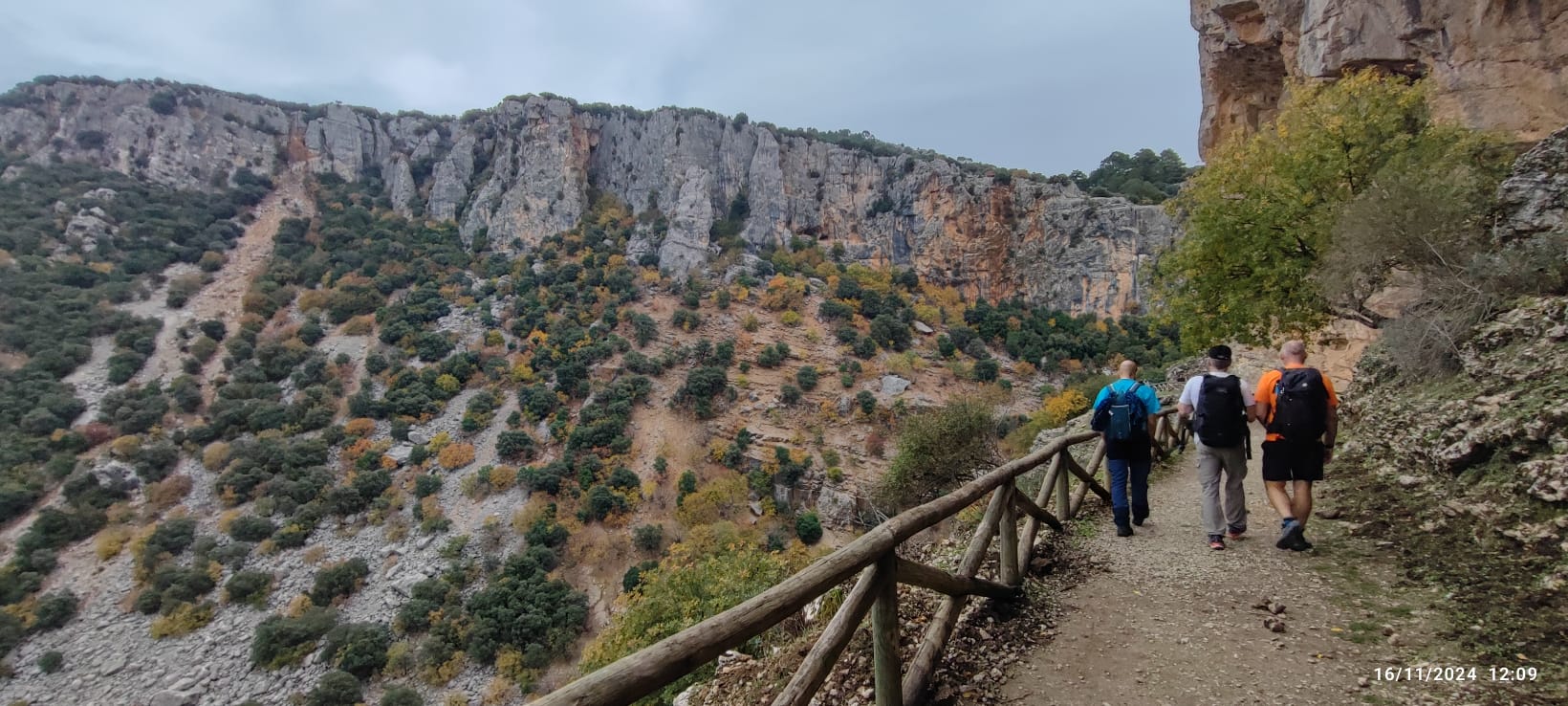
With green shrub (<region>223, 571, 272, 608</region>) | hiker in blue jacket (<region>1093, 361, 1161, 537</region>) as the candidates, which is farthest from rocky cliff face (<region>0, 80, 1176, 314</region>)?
hiker in blue jacket (<region>1093, 361, 1161, 537</region>)

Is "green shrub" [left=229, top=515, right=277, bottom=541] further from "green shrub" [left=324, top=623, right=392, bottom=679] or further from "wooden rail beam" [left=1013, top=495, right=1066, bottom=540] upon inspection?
"wooden rail beam" [left=1013, top=495, right=1066, bottom=540]

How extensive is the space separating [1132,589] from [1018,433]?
3136 cm

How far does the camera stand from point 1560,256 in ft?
19.3

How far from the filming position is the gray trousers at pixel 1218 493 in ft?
16.2

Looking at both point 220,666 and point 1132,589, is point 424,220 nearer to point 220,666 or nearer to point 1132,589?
point 220,666

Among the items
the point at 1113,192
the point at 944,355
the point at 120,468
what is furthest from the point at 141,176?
the point at 1113,192

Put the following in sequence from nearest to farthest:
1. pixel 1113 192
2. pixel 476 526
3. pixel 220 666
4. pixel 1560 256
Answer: pixel 1560 256 < pixel 220 666 < pixel 476 526 < pixel 1113 192

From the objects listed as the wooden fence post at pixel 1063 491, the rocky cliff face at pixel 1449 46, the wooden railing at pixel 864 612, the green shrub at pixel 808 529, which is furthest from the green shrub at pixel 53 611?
the rocky cliff face at pixel 1449 46

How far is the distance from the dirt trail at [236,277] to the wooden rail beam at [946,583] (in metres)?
59.7

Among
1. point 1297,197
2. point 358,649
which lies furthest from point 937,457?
point 358,649

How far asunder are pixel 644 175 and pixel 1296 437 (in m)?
71.5

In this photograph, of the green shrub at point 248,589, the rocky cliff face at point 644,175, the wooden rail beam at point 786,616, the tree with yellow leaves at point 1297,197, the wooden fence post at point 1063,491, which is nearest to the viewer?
the wooden rail beam at point 786,616

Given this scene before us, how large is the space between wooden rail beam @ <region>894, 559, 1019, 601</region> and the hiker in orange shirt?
2.46m

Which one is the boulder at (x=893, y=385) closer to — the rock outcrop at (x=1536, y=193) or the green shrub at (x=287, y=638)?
the green shrub at (x=287, y=638)
